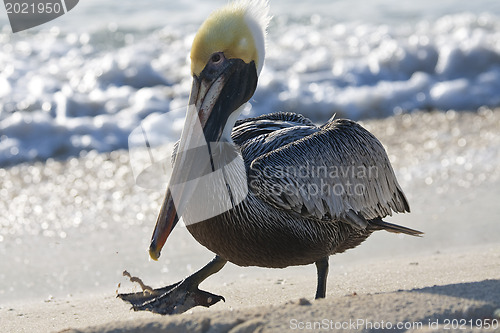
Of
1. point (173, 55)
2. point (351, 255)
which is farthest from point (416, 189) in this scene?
point (173, 55)

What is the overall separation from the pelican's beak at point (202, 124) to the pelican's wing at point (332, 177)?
0.29 m

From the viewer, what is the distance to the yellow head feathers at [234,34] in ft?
12.7

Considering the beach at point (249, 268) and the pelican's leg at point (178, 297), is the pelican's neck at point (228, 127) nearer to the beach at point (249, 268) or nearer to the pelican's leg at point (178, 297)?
the pelican's leg at point (178, 297)

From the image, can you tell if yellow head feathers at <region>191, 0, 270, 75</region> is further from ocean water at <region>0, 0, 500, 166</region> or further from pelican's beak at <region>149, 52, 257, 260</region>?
ocean water at <region>0, 0, 500, 166</region>

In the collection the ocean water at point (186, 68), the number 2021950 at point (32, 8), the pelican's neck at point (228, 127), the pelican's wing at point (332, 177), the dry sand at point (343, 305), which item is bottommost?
the dry sand at point (343, 305)

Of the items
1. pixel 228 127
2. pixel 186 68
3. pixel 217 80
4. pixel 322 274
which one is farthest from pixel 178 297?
pixel 186 68

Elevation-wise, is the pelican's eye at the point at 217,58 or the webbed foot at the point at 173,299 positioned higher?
the pelican's eye at the point at 217,58

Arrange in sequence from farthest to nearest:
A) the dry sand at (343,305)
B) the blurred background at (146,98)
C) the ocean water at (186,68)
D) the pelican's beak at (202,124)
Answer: the ocean water at (186,68)
the blurred background at (146,98)
the pelican's beak at (202,124)
the dry sand at (343,305)

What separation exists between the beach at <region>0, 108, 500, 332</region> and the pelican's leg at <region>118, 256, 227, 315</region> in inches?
4.7

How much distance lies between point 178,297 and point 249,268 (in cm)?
104

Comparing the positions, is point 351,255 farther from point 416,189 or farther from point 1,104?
point 1,104

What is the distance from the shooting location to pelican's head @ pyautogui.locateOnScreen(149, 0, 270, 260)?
3699 millimetres

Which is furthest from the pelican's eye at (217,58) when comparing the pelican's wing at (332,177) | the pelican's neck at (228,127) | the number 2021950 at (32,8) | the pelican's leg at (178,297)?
the number 2021950 at (32,8)

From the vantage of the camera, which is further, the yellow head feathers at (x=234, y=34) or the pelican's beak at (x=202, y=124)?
the yellow head feathers at (x=234, y=34)
